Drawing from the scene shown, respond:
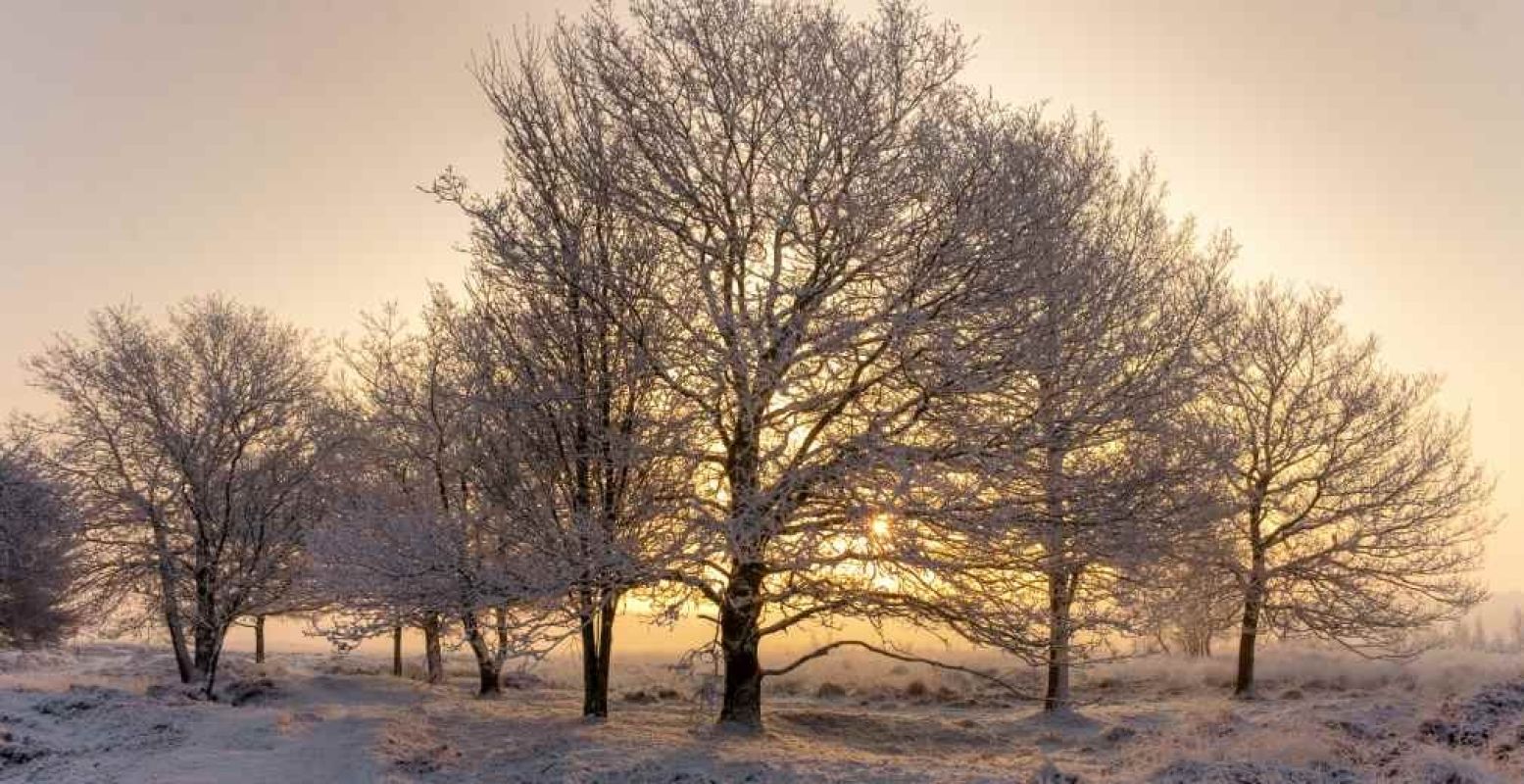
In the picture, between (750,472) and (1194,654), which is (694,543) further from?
(1194,654)

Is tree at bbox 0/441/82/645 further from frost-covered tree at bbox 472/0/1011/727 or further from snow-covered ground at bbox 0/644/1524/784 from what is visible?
frost-covered tree at bbox 472/0/1011/727

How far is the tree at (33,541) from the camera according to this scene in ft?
81.1

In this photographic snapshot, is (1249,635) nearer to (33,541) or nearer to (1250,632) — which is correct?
(1250,632)

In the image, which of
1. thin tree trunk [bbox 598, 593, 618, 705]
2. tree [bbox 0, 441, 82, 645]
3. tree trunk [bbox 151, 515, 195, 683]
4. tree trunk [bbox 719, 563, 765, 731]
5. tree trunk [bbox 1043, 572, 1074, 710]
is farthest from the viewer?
tree [bbox 0, 441, 82, 645]

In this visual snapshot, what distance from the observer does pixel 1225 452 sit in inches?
563

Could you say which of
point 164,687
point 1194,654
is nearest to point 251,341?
point 164,687

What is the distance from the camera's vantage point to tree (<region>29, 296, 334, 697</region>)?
2214 centimetres

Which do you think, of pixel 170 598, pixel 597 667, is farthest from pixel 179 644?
pixel 597 667

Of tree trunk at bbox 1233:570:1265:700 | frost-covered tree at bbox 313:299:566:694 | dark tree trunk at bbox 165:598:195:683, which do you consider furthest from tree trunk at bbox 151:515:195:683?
tree trunk at bbox 1233:570:1265:700

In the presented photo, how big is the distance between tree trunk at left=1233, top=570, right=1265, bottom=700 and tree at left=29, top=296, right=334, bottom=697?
20053 millimetres

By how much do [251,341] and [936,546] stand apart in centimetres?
1870

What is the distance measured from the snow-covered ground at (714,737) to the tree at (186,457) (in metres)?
2.35

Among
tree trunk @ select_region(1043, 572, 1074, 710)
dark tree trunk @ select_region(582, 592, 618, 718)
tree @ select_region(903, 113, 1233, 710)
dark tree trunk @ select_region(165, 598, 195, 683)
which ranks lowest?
dark tree trunk @ select_region(165, 598, 195, 683)

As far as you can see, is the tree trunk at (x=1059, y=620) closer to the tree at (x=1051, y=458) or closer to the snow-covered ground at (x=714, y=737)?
the tree at (x=1051, y=458)
